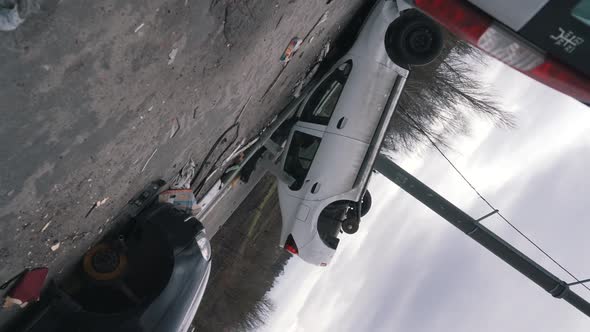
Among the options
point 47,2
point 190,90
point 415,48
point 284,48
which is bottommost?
point 47,2

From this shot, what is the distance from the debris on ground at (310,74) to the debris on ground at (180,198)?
246 centimetres

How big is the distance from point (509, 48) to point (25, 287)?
3.47 meters

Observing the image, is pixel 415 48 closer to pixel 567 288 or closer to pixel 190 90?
pixel 190 90

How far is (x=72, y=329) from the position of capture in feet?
8.86

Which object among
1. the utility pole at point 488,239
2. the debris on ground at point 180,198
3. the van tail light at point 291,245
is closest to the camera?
the debris on ground at point 180,198

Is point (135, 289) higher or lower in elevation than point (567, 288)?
lower

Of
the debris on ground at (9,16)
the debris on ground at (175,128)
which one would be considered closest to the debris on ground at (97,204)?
the debris on ground at (175,128)

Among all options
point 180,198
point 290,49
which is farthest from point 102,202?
point 290,49

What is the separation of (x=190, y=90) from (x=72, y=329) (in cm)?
188

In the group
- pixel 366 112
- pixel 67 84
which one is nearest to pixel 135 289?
pixel 67 84

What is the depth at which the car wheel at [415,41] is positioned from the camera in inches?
199

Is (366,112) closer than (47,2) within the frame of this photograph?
No

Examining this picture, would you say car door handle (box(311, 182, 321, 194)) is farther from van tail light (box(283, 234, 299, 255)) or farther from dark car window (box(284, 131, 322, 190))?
van tail light (box(283, 234, 299, 255))

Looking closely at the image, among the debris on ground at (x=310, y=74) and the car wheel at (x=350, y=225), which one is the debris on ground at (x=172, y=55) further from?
the car wheel at (x=350, y=225)
